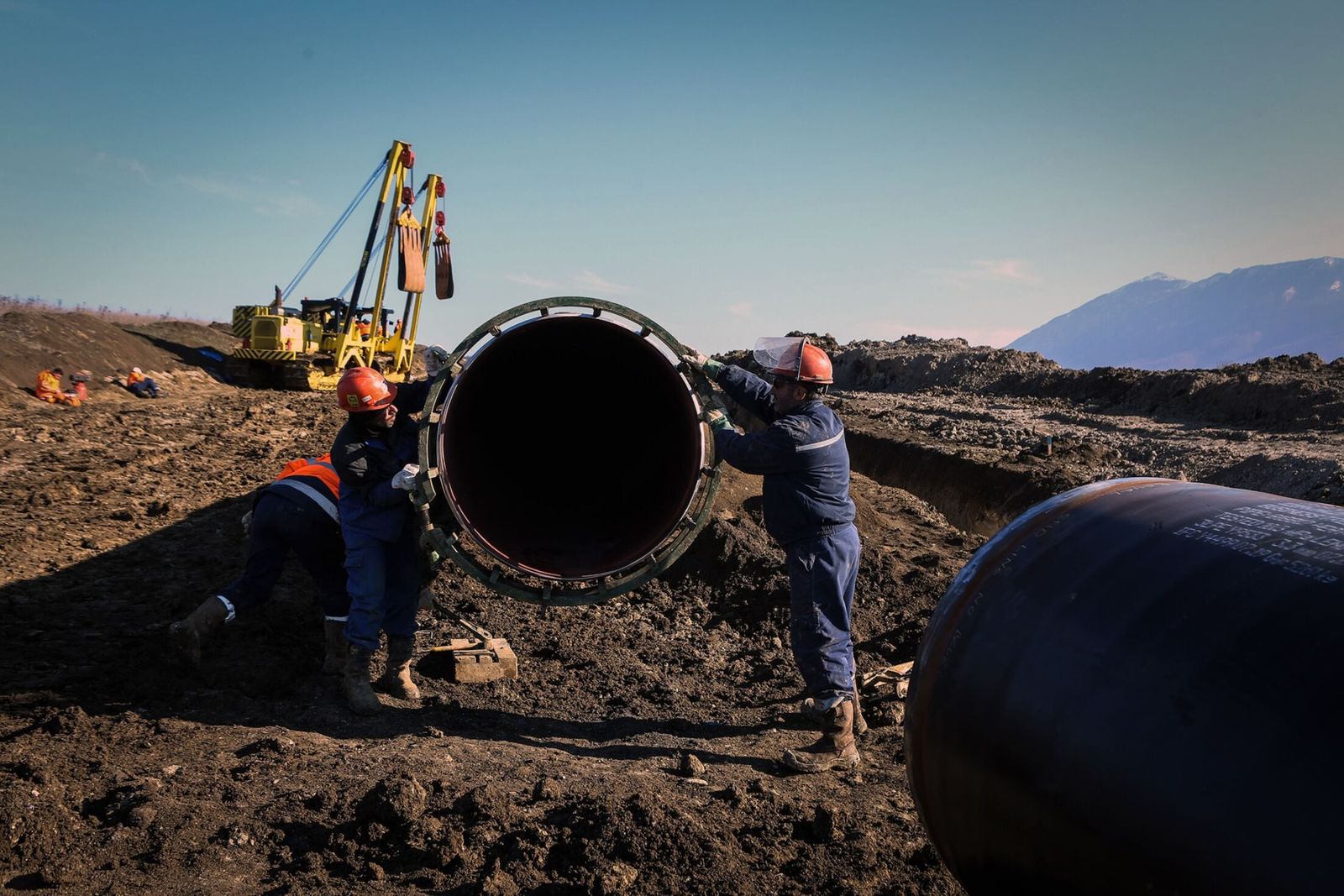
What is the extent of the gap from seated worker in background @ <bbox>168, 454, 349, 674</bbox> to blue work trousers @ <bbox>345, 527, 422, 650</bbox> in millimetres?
208

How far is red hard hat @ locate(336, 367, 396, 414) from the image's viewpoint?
4383mm

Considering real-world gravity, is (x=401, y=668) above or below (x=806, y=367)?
below

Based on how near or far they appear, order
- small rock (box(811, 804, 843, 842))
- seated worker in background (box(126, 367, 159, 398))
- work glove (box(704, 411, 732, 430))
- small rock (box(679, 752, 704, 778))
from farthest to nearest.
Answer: seated worker in background (box(126, 367, 159, 398)) < work glove (box(704, 411, 732, 430)) < small rock (box(679, 752, 704, 778)) < small rock (box(811, 804, 843, 842))

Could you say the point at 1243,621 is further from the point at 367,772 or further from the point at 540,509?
the point at 540,509

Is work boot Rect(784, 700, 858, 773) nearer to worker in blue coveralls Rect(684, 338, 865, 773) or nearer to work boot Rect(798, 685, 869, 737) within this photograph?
worker in blue coveralls Rect(684, 338, 865, 773)

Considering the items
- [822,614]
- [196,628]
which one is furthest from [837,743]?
[196,628]

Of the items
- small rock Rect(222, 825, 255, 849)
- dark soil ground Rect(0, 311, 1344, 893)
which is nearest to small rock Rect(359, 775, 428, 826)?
dark soil ground Rect(0, 311, 1344, 893)

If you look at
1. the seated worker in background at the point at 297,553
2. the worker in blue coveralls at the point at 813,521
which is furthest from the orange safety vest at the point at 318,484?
the worker in blue coveralls at the point at 813,521

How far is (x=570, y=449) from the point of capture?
17.8ft

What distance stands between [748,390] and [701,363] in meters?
0.38

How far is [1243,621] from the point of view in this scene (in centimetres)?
179

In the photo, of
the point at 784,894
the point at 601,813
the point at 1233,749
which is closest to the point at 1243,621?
the point at 1233,749

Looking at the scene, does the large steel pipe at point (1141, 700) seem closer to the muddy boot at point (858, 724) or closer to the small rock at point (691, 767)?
the small rock at point (691, 767)

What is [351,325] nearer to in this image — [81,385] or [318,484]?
[81,385]
